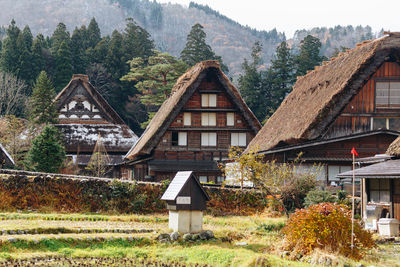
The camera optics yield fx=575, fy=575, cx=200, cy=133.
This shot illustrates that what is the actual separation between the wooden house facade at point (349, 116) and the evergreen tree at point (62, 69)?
41.9m

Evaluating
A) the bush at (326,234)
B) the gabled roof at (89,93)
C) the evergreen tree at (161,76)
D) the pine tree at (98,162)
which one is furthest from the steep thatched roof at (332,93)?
the evergreen tree at (161,76)

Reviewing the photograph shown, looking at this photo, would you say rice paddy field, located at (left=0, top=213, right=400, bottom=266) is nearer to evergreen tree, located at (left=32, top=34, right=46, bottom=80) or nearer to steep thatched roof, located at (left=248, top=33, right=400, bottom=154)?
steep thatched roof, located at (left=248, top=33, right=400, bottom=154)

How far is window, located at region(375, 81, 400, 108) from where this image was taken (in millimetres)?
26672

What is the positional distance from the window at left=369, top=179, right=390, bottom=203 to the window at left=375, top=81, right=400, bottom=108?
8.54m

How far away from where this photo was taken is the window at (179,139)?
35625 mm

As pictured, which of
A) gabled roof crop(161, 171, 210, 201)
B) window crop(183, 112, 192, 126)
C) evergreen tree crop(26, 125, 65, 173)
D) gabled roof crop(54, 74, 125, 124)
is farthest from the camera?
gabled roof crop(54, 74, 125, 124)

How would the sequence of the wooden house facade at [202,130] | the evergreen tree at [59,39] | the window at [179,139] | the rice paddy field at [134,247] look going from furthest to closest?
the evergreen tree at [59,39]
the window at [179,139]
the wooden house facade at [202,130]
the rice paddy field at [134,247]

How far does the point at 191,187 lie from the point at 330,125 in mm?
12168

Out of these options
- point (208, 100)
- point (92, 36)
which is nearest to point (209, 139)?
point (208, 100)

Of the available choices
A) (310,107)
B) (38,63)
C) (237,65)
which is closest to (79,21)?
(237,65)

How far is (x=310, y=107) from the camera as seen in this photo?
2733cm

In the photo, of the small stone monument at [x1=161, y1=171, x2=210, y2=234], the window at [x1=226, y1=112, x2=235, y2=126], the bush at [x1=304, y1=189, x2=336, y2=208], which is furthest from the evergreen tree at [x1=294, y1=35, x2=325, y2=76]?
the small stone monument at [x1=161, y1=171, x2=210, y2=234]

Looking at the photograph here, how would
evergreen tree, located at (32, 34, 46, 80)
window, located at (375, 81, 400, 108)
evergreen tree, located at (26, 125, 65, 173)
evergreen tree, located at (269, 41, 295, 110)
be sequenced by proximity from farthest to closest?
evergreen tree, located at (32, 34, 46, 80), evergreen tree, located at (269, 41, 295, 110), evergreen tree, located at (26, 125, 65, 173), window, located at (375, 81, 400, 108)

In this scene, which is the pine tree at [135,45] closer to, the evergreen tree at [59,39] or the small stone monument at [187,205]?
the evergreen tree at [59,39]
